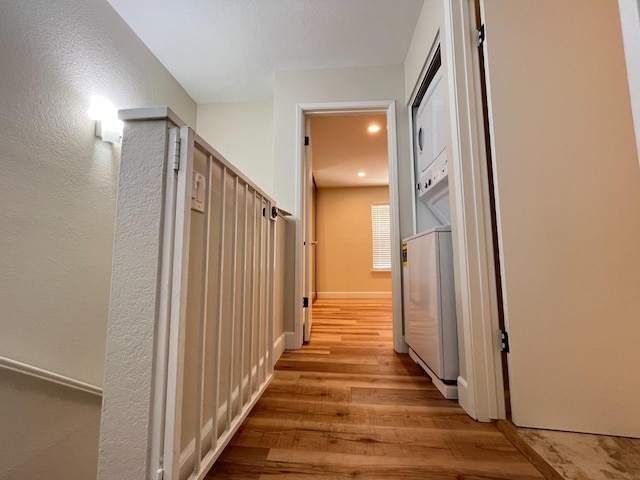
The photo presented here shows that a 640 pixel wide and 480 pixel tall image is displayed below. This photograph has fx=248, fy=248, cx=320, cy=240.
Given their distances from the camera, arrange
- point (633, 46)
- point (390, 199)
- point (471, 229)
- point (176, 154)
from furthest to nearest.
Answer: point (390, 199)
point (471, 229)
point (176, 154)
point (633, 46)

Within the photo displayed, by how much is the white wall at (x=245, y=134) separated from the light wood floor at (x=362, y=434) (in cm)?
198

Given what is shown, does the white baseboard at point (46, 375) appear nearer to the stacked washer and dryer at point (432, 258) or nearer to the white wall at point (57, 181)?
the white wall at point (57, 181)

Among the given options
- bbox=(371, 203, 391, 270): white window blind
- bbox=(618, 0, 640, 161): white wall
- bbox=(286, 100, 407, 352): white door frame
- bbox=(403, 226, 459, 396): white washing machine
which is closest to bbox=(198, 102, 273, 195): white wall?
bbox=(286, 100, 407, 352): white door frame

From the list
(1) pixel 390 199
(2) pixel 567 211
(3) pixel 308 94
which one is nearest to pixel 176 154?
(2) pixel 567 211

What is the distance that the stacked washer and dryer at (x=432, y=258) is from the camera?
4.29 ft

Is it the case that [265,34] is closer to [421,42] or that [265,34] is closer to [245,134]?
[245,134]

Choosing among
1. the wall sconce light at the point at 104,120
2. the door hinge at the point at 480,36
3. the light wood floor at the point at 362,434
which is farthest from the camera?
the wall sconce light at the point at 104,120

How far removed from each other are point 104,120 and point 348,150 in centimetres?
272

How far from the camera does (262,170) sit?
2.72 m

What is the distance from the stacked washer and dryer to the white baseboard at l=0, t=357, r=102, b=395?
198 centimetres

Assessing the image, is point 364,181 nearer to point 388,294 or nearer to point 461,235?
point 388,294

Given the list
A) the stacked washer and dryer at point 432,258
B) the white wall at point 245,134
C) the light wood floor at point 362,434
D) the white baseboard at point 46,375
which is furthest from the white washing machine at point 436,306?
the white baseboard at point 46,375

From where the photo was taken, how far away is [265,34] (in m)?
1.90

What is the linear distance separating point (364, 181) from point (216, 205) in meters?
4.32
